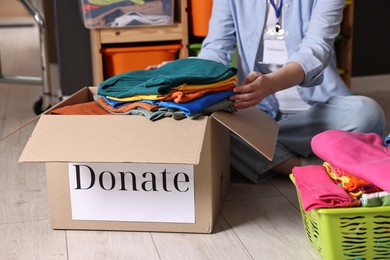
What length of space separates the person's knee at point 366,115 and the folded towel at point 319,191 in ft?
1.49

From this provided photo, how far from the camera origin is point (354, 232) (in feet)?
3.71

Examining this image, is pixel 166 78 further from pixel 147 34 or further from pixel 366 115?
pixel 147 34

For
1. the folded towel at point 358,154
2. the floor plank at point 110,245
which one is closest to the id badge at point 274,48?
the folded towel at point 358,154

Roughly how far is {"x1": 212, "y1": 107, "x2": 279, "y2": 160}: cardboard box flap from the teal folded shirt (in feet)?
0.29

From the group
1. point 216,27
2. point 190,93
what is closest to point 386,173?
point 190,93

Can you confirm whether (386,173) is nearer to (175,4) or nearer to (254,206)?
(254,206)

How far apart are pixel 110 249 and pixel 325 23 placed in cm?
79

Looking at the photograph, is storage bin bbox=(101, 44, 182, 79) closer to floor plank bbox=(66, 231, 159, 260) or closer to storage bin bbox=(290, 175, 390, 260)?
floor plank bbox=(66, 231, 159, 260)

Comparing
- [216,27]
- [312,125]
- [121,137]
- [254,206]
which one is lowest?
[254,206]

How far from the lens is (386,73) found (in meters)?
2.87

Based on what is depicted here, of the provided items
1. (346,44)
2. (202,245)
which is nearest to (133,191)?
(202,245)

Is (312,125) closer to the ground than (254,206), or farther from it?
farther from it

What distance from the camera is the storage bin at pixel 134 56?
88.5 inches

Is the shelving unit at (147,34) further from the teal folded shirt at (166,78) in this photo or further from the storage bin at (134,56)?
the teal folded shirt at (166,78)
